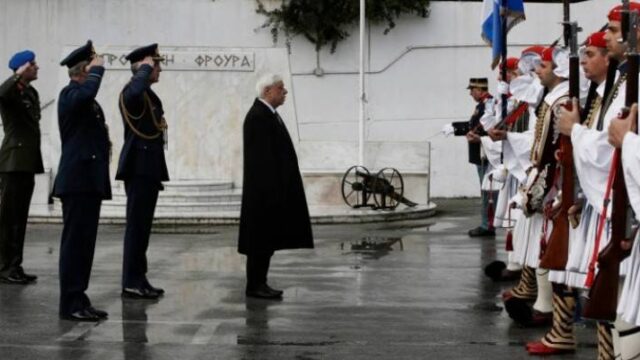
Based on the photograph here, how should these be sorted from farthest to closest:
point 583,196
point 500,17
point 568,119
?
1. point 500,17
2. point 583,196
3. point 568,119

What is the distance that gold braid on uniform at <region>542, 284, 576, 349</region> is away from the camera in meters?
7.55

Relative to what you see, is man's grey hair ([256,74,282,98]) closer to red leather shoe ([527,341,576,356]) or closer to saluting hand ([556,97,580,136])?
red leather shoe ([527,341,576,356])

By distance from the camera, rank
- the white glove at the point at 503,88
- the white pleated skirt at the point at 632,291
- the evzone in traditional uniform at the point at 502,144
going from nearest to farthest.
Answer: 1. the white pleated skirt at the point at 632,291
2. the evzone in traditional uniform at the point at 502,144
3. the white glove at the point at 503,88

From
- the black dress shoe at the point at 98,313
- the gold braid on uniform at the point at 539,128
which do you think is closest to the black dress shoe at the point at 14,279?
the black dress shoe at the point at 98,313

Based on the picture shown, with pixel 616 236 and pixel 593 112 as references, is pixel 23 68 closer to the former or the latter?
pixel 593 112

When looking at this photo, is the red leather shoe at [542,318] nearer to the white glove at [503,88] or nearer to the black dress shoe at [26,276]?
the white glove at [503,88]

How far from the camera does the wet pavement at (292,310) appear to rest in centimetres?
793

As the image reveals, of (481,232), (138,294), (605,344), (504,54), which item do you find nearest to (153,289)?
(138,294)

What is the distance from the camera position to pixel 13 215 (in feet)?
36.9

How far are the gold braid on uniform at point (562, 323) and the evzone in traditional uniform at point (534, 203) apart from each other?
17.2 inches

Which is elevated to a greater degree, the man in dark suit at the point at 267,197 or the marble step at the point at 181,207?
the man in dark suit at the point at 267,197

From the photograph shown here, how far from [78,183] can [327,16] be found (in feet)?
51.6

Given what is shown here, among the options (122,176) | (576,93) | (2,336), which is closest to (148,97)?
(122,176)

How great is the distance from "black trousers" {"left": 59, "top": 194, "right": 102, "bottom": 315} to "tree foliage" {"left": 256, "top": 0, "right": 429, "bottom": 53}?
15399 millimetres
